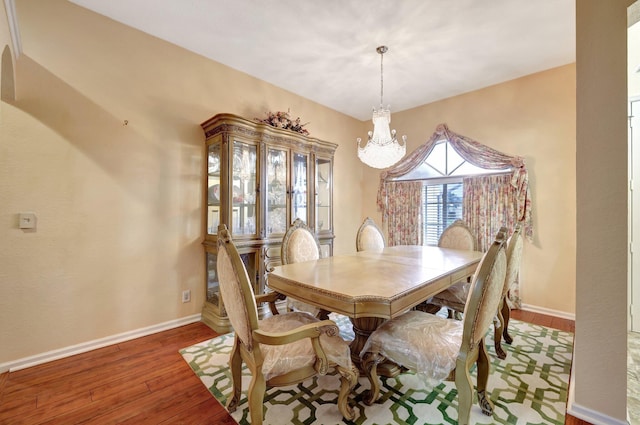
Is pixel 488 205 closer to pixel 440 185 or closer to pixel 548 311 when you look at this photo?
pixel 440 185

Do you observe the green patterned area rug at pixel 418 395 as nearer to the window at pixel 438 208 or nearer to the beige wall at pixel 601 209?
the beige wall at pixel 601 209

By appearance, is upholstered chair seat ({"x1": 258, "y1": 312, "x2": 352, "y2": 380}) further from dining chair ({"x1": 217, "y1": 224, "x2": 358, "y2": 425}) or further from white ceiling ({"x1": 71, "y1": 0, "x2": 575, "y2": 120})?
white ceiling ({"x1": 71, "y1": 0, "x2": 575, "y2": 120})

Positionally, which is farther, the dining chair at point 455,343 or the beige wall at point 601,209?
the beige wall at point 601,209

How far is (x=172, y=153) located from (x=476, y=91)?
391 cm

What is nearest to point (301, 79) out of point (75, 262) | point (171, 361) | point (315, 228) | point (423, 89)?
point (423, 89)

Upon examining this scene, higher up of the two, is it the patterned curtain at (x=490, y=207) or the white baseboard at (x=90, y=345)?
the patterned curtain at (x=490, y=207)

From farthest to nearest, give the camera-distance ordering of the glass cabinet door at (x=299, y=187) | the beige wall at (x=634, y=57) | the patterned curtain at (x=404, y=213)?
the patterned curtain at (x=404, y=213) → the glass cabinet door at (x=299, y=187) → the beige wall at (x=634, y=57)

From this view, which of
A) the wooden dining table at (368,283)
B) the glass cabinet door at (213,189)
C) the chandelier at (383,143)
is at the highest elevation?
the chandelier at (383,143)

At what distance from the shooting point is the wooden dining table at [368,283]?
1.35m

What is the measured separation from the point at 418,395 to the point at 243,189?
2378 mm

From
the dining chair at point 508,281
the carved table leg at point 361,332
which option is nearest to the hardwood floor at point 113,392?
the dining chair at point 508,281

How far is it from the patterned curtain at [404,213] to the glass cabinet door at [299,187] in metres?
1.62

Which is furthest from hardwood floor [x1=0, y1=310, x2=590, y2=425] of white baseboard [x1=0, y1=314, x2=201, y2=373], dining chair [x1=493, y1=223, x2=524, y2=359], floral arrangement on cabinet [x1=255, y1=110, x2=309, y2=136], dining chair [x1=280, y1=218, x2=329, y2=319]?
floral arrangement on cabinet [x1=255, y1=110, x2=309, y2=136]

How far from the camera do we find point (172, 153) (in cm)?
273
